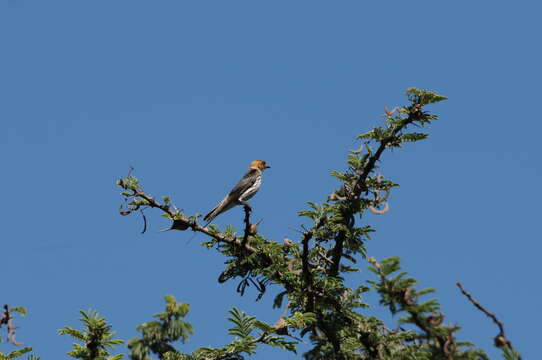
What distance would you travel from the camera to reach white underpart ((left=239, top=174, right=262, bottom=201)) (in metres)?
13.3

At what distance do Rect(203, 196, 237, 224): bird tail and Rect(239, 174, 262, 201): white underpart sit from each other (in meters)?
1.11

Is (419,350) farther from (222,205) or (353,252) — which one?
(222,205)

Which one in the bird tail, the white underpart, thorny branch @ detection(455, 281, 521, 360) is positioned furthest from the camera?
the white underpart

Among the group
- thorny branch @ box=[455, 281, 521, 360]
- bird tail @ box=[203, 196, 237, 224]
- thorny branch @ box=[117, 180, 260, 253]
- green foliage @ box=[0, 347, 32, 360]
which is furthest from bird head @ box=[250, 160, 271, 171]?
thorny branch @ box=[455, 281, 521, 360]

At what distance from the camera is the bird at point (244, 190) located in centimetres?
1166

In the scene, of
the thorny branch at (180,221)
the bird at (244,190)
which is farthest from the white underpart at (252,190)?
the thorny branch at (180,221)

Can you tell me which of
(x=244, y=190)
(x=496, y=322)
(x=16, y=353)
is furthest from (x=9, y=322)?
(x=244, y=190)

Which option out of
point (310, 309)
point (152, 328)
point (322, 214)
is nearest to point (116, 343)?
point (152, 328)

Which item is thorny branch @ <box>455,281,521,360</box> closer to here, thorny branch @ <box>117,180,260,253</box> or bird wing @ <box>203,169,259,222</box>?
thorny branch @ <box>117,180,260,253</box>

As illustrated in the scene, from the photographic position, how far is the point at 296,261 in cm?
841

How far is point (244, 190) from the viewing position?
520 inches

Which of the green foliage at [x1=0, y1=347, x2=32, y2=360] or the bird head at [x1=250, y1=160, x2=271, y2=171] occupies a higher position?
the bird head at [x1=250, y1=160, x2=271, y2=171]

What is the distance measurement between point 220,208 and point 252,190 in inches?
80.4

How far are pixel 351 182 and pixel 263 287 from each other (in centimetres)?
152
